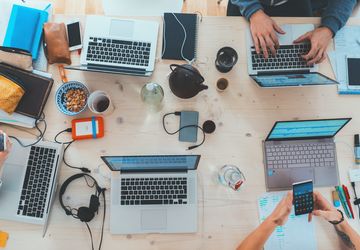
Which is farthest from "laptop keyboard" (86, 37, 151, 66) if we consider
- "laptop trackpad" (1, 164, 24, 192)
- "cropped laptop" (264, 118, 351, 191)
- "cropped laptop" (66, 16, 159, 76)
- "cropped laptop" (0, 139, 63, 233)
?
"cropped laptop" (264, 118, 351, 191)

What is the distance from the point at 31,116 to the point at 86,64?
12.1 inches

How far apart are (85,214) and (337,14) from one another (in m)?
1.32

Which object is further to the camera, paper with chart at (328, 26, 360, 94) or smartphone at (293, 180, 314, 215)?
paper with chart at (328, 26, 360, 94)

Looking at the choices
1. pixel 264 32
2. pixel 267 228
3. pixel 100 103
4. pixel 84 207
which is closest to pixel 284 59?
pixel 264 32

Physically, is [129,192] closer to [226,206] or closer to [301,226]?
[226,206]

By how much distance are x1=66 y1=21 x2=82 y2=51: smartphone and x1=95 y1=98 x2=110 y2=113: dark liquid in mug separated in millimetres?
255

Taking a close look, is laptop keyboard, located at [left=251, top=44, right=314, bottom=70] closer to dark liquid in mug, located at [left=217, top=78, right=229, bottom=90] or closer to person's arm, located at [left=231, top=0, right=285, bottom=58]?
person's arm, located at [left=231, top=0, right=285, bottom=58]

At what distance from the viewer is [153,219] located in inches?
46.6

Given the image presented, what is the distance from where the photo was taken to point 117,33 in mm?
1271

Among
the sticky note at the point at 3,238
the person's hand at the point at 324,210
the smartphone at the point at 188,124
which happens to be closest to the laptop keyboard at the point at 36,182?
the sticky note at the point at 3,238

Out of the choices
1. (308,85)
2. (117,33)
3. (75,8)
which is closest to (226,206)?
(308,85)

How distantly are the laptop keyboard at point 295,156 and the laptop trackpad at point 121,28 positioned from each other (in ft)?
2.48

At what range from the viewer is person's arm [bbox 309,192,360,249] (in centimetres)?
114

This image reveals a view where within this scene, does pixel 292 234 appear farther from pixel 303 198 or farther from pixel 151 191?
pixel 151 191
